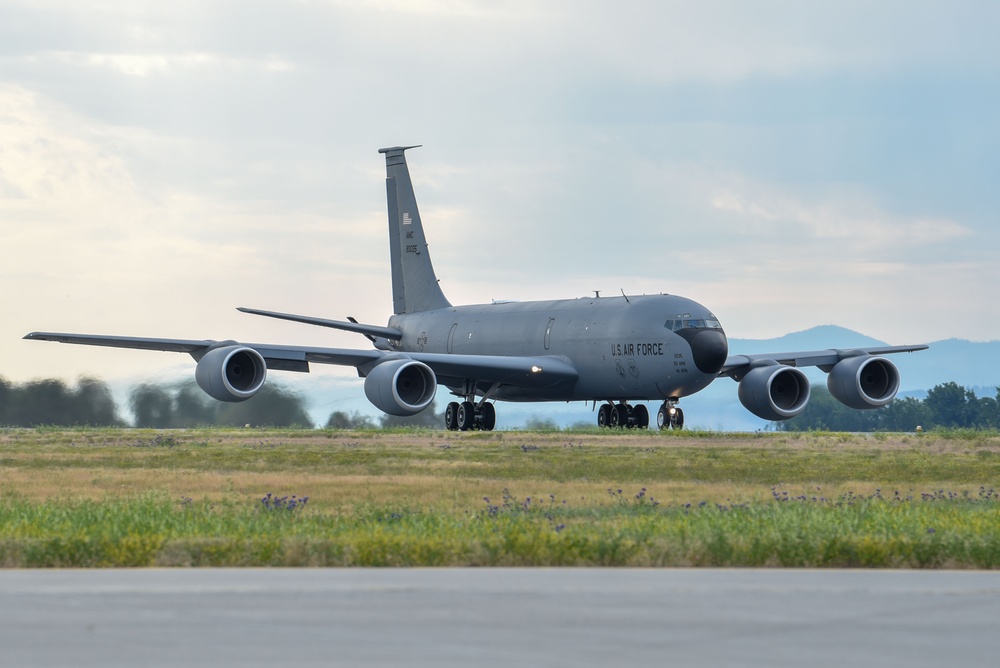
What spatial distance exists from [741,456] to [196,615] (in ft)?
77.2

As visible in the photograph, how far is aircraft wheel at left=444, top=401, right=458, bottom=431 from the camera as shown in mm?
48062

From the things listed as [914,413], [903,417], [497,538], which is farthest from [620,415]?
[914,413]

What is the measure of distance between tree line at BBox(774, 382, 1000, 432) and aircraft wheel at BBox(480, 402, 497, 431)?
97.1 ft

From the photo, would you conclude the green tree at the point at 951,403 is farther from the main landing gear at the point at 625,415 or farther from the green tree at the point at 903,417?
the main landing gear at the point at 625,415

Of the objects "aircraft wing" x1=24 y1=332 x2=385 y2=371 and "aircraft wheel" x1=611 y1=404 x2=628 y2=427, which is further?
"aircraft wheel" x1=611 y1=404 x2=628 y2=427

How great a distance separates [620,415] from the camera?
46.8m

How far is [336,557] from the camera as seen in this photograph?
1313 cm

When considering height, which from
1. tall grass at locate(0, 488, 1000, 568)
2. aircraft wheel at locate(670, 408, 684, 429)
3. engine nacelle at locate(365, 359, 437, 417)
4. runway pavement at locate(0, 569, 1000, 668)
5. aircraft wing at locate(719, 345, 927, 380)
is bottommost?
runway pavement at locate(0, 569, 1000, 668)

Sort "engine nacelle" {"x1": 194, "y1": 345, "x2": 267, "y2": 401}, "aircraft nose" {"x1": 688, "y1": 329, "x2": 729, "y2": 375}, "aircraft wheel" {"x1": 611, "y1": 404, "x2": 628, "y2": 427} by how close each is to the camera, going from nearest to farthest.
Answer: "engine nacelle" {"x1": 194, "y1": 345, "x2": 267, "y2": 401}
"aircraft nose" {"x1": 688, "y1": 329, "x2": 729, "y2": 375}
"aircraft wheel" {"x1": 611, "y1": 404, "x2": 628, "y2": 427}

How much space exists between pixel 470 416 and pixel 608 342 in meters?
6.04

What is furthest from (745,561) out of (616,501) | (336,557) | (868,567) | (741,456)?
(741,456)

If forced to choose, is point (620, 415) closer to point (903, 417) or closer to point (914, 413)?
point (903, 417)

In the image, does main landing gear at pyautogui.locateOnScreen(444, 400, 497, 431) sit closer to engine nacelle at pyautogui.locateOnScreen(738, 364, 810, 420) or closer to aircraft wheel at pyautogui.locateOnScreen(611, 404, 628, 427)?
aircraft wheel at pyautogui.locateOnScreen(611, 404, 628, 427)

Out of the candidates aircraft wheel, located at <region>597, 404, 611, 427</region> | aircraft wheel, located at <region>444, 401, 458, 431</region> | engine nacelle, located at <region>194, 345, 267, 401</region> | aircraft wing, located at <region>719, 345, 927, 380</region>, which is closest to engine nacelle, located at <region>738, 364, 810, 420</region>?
aircraft wing, located at <region>719, 345, 927, 380</region>
